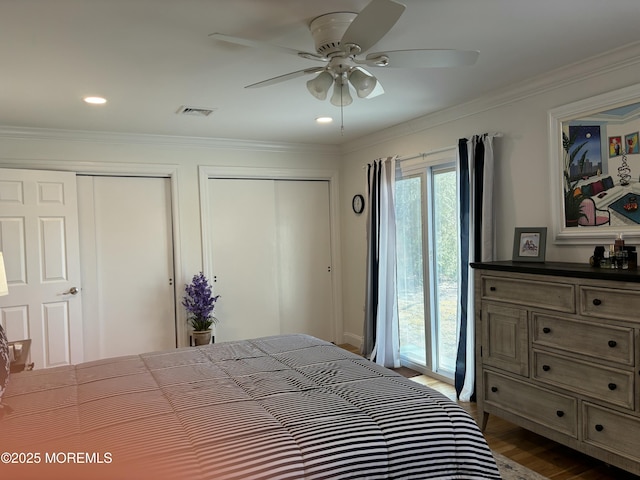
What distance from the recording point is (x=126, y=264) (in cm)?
455

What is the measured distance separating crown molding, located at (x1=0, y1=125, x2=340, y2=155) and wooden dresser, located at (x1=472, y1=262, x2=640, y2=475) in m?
2.86

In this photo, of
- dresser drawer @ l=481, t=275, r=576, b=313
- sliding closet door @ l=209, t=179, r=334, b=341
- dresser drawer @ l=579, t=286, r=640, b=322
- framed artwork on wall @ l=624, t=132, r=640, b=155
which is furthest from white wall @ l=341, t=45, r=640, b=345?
sliding closet door @ l=209, t=179, r=334, b=341

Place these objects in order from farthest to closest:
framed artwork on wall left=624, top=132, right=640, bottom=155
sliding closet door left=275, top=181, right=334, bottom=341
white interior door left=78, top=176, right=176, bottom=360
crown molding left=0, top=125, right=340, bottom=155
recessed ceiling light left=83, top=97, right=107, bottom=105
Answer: sliding closet door left=275, top=181, right=334, bottom=341 → white interior door left=78, top=176, right=176, bottom=360 → crown molding left=0, top=125, right=340, bottom=155 → recessed ceiling light left=83, top=97, right=107, bottom=105 → framed artwork on wall left=624, top=132, right=640, bottom=155

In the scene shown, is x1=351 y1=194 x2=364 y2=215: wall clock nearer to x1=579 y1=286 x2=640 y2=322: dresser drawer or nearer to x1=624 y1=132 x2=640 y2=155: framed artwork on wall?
x1=624 y1=132 x2=640 y2=155: framed artwork on wall

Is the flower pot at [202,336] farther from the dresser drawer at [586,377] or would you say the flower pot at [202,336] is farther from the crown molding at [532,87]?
the dresser drawer at [586,377]

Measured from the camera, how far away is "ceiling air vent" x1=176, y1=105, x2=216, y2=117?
3.61 meters

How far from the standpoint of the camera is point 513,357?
113 inches

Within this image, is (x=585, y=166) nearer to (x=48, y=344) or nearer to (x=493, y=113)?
(x=493, y=113)

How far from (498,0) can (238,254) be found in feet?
12.0

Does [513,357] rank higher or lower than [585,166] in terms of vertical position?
lower

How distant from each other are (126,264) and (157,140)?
1.25 m

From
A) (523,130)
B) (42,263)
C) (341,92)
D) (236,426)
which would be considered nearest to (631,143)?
(523,130)

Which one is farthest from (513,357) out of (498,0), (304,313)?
(304,313)

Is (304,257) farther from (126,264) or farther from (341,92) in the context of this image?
(341,92)
